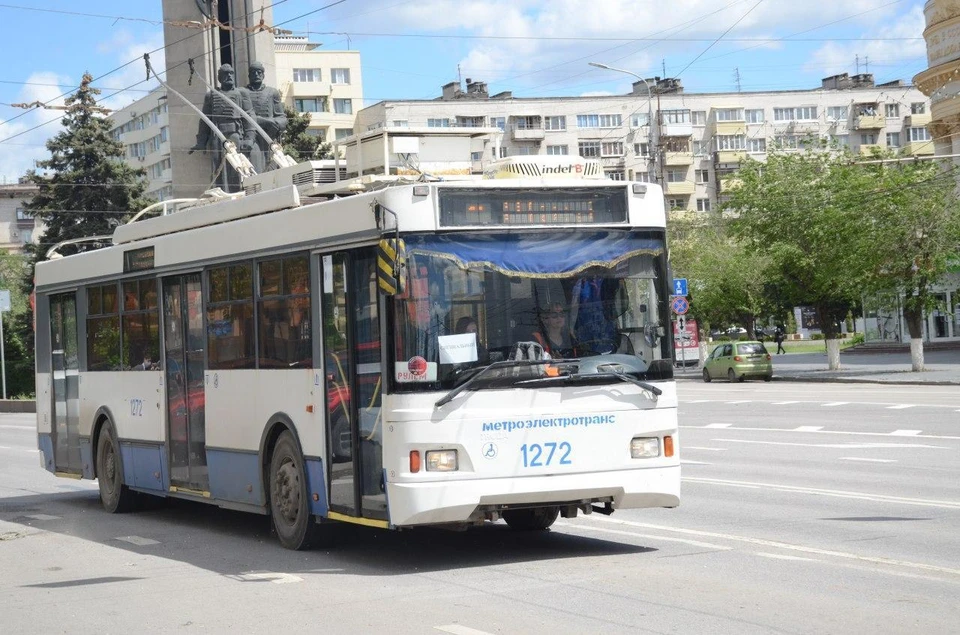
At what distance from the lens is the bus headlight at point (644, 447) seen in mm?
10211

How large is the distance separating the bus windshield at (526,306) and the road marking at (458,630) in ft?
7.46

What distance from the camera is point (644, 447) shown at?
404 inches

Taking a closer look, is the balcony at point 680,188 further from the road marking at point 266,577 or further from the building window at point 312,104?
the road marking at point 266,577

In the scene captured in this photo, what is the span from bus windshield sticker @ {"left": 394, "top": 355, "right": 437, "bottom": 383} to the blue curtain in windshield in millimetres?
752

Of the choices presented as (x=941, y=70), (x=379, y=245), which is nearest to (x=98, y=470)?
(x=379, y=245)

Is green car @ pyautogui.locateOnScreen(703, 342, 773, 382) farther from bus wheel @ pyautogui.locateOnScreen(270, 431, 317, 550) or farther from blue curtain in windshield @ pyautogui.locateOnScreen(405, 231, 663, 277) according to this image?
blue curtain in windshield @ pyautogui.locateOnScreen(405, 231, 663, 277)

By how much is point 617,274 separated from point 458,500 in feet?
6.73

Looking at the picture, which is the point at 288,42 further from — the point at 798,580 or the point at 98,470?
the point at 798,580

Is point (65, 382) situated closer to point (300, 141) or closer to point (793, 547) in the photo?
point (793, 547)

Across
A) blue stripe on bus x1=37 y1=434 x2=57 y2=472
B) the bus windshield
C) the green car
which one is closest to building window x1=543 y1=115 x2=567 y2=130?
the green car

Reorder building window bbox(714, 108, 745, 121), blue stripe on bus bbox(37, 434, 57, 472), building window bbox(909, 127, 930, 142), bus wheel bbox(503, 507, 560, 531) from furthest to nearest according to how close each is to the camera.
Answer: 1. building window bbox(909, 127, 930, 142)
2. building window bbox(714, 108, 745, 121)
3. blue stripe on bus bbox(37, 434, 57, 472)
4. bus wheel bbox(503, 507, 560, 531)

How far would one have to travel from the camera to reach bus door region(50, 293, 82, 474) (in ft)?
53.9

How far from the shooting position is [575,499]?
1009cm

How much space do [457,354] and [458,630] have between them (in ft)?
8.39
